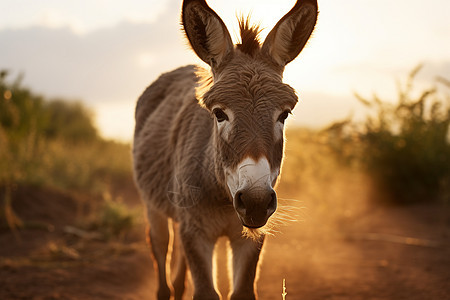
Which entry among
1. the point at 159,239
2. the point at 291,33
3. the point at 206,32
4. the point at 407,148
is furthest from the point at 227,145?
the point at 407,148

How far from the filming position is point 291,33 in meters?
3.03

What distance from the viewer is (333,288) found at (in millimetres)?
4973

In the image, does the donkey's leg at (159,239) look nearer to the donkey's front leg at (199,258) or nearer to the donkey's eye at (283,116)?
the donkey's front leg at (199,258)

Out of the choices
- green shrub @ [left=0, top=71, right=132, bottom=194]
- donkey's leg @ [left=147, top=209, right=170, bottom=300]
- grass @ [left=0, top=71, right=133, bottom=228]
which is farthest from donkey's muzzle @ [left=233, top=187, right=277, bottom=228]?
green shrub @ [left=0, top=71, right=132, bottom=194]

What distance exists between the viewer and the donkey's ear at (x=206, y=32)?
2863 millimetres

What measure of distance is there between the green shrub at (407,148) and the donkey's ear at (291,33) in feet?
21.4

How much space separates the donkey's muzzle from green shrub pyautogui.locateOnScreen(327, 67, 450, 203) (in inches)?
288

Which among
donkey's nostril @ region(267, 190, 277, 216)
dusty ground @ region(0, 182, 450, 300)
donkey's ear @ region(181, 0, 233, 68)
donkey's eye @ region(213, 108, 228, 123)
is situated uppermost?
donkey's ear @ region(181, 0, 233, 68)

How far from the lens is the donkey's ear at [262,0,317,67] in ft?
9.68

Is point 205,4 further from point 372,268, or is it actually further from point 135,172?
point 372,268

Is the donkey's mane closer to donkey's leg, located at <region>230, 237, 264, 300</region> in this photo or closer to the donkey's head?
the donkey's head

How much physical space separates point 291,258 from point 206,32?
4.25 meters

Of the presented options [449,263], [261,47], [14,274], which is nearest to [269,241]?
[449,263]

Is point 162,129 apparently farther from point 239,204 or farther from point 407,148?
point 407,148
